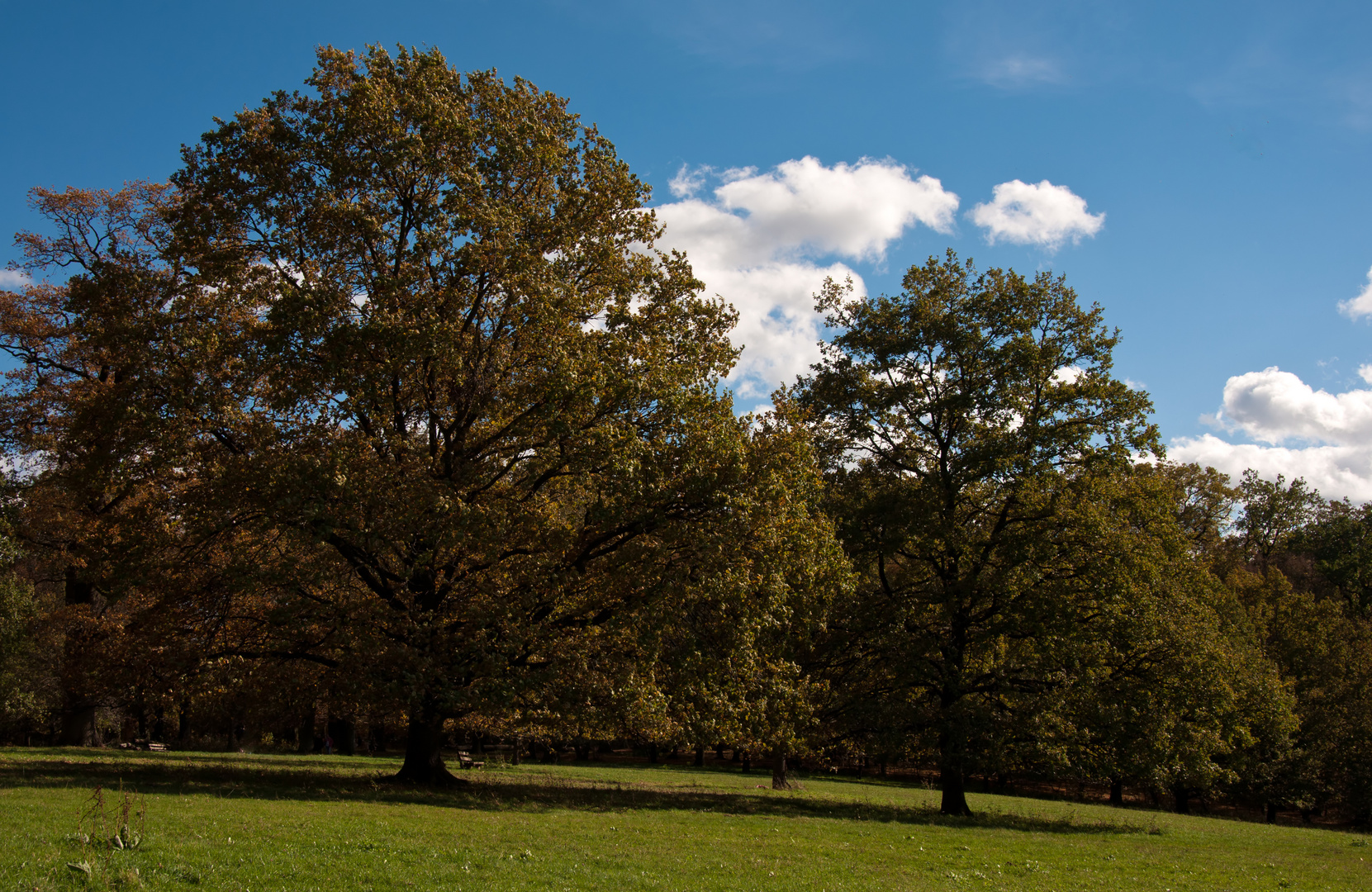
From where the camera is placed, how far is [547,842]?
12.7 meters

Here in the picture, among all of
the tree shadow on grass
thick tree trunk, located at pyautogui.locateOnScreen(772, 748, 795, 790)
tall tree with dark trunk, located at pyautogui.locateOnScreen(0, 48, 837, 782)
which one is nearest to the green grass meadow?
the tree shadow on grass

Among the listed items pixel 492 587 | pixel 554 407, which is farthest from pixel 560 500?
pixel 554 407

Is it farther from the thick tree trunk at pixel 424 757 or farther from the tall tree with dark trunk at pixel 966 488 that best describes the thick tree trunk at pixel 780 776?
the thick tree trunk at pixel 424 757

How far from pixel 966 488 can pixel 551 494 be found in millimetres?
12629

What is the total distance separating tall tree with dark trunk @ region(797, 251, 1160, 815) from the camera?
23422mm

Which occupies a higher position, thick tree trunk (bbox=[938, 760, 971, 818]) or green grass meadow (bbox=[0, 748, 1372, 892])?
green grass meadow (bbox=[0, 748, 1372, 892])

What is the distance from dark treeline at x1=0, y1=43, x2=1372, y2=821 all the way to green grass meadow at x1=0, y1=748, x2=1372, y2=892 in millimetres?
1890

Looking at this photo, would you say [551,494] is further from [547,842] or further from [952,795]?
[952,795]

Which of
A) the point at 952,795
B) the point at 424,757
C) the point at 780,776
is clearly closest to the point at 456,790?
the point at 424,757

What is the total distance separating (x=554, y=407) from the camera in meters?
16.9

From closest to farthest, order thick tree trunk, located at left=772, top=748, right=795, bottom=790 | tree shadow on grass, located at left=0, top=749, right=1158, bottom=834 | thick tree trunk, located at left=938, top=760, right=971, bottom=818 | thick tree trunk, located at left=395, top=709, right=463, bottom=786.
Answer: tree shadow on grass, located at left=0, top=749, right=1158, bottom=834 < thick tree trunk, located at left=395, top=709, right=463, bottom=786 < thick tree trunk, located at left=938, top=760, right=971, bottom=818 < thick tree trunk, located at left=772, top=748, right=795, bottom=790

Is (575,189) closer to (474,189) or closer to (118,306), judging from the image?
(474,189)

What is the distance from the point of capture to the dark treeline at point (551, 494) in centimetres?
1727

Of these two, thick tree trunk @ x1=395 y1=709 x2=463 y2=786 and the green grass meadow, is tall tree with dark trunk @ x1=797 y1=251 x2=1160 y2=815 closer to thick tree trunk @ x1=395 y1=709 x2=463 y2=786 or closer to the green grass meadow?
the green grass meadow
